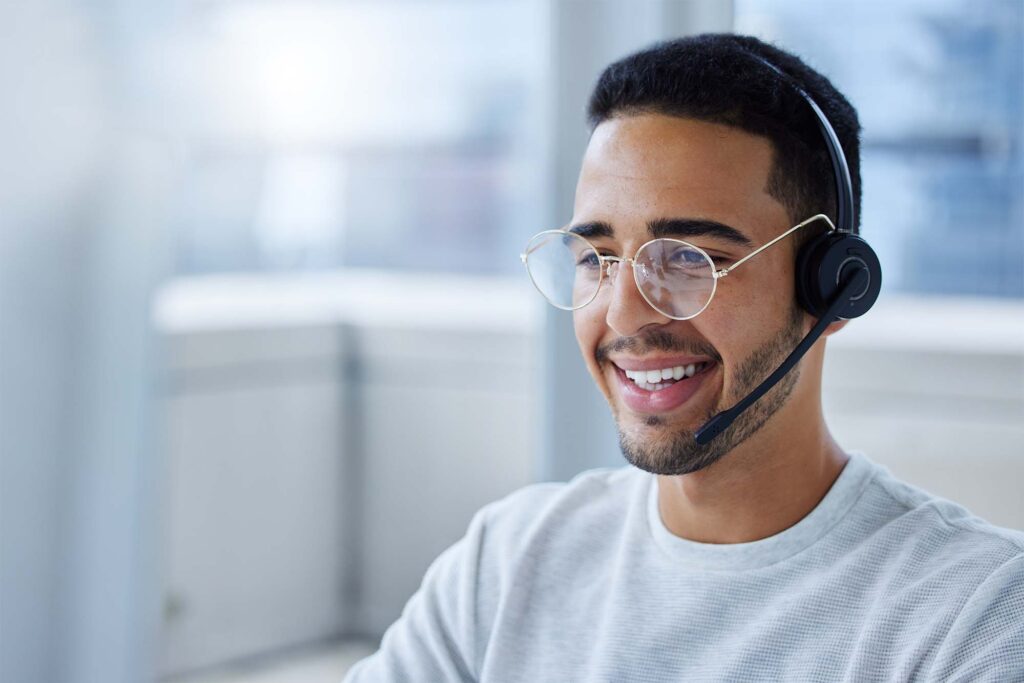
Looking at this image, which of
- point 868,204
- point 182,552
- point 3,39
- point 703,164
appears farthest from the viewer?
point 182,552

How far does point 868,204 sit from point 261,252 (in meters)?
1.80

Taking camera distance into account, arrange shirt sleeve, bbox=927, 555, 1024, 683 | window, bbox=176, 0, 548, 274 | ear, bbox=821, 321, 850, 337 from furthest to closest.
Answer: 1. window, bbox=176, 0, 548, 274
2. ear, bbox=821, 321, 850, 337
3. shirt sleeve, bbox=927, 555, 1024, 683

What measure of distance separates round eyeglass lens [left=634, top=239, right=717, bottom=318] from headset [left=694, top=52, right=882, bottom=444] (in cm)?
10

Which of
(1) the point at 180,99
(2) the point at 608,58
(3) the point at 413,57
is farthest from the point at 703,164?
(3) the point at 413,57

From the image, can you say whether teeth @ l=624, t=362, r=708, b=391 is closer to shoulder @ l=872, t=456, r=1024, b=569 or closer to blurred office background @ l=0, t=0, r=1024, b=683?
shoulder @ l=872, t=456, r=1024, b=569

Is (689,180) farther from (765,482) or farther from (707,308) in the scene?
(765,482)

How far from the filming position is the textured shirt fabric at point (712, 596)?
0.97 metres

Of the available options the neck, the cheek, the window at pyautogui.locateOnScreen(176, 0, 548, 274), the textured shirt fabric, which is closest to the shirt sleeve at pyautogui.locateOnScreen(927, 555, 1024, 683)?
the textured shirt fabric

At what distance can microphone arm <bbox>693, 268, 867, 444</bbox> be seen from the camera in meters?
1.09

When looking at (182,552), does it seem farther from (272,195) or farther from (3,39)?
(3,39)

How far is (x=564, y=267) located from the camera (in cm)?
125

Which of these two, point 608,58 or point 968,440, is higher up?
point 608,58

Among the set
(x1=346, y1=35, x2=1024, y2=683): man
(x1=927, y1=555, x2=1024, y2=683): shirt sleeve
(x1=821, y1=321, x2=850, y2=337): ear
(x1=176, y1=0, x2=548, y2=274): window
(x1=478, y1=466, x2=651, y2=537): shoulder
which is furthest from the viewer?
(x1=176, y1=0, x2=548, y2=274): window

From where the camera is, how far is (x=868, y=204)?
71.2 inches
